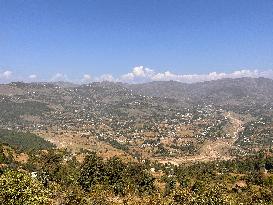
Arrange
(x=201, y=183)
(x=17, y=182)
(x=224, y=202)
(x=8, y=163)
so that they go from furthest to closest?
(x=8, y=163), (x=201, y=183), (x=224, y=202), (x=17, y=182)

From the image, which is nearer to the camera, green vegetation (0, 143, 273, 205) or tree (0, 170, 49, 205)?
tree (0, 170, 49, 205)

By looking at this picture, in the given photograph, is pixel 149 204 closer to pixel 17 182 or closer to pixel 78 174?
pixel 17 182

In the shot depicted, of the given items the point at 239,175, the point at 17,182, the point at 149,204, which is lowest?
the point at 239,175

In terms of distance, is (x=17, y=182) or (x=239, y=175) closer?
(x=17, y=182)

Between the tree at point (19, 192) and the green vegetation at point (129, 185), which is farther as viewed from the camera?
the green vegetation at point (129, 185)

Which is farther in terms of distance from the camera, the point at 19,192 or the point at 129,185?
the point at 129,185

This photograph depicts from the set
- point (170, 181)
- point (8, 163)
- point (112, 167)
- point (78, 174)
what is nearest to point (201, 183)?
point (170, 181)

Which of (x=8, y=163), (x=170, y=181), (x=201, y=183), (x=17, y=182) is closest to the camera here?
(x=17, y=182)

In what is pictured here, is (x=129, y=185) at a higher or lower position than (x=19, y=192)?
lower

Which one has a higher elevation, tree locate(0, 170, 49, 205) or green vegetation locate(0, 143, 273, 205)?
tree locate(0, 170, 49, 205)

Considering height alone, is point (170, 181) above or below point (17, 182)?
below

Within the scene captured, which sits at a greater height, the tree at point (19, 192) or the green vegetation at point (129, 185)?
the tree at point (19, 192)
